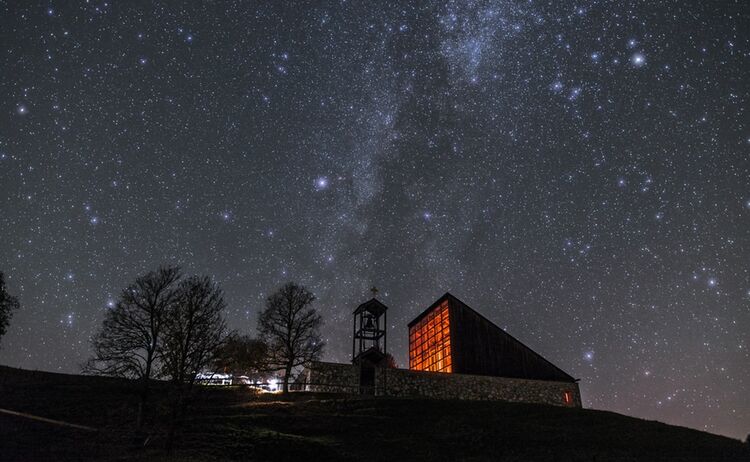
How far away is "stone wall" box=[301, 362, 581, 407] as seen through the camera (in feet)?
125

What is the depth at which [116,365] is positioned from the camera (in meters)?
29.0

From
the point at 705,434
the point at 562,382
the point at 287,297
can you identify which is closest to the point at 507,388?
the point at 562,382

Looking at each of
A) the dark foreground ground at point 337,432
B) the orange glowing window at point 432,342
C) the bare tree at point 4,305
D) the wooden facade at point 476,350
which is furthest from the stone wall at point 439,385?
the bare tree at point 4,305

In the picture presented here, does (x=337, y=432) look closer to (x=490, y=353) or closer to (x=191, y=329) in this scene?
(x=191, y=329)

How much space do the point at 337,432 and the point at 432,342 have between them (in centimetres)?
2562

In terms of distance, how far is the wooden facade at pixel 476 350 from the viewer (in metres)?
42.7

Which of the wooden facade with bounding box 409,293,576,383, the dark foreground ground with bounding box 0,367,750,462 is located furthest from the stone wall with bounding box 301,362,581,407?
the dark foreground ground with bounding box 0,367,750,462

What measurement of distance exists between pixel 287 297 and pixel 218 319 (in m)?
17.1

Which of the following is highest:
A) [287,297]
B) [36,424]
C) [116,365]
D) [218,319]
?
[287,297]

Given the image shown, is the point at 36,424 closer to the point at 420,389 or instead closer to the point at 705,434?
the point at 420,389

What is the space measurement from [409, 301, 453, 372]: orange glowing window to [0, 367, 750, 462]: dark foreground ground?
11.8m

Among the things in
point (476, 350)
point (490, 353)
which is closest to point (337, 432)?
point (476, 350)

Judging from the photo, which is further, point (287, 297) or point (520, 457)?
point (287, 297)

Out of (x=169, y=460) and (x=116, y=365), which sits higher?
(x=116, y=365)
